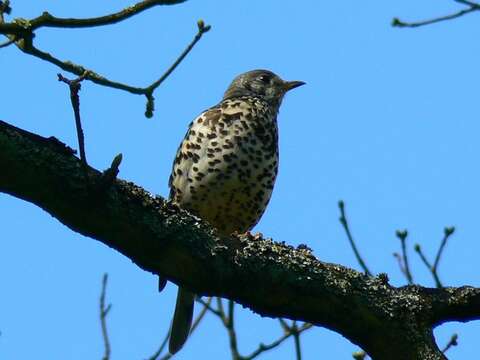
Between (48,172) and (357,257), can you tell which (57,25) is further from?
(357,257)

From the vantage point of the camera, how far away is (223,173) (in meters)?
6.56

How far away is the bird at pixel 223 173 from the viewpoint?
21.6ft

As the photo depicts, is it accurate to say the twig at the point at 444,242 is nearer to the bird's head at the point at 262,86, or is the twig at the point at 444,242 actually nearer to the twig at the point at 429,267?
the twig at the point at 429,267

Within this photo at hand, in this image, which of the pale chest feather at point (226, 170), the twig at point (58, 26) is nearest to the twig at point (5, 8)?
the twig at point (58, 26)

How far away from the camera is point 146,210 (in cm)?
351

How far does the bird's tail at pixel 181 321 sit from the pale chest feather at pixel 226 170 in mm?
673

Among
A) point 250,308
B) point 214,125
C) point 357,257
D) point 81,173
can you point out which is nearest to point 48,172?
point 81,173

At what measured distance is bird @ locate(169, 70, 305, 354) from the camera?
658 centimetres

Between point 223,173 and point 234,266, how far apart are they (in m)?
2.98

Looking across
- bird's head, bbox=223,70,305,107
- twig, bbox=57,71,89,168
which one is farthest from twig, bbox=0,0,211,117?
bird's head, bbox=223,70,305,107

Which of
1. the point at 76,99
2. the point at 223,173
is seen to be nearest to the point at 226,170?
the point at 223,173

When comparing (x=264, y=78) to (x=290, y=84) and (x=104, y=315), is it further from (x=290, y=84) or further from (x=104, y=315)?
(x=104, y=315)

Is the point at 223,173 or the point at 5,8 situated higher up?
the point at 223,173

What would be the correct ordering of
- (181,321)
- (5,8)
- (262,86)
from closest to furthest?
(5,8), (181,321), (262,86)
